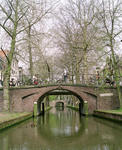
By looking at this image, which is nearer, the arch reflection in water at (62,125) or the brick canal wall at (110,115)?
the arch reflection in water at (62,125)

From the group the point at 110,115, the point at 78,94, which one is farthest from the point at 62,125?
the point at 78,94

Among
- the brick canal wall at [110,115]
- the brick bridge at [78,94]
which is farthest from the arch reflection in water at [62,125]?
the brick bridge at [78,94]

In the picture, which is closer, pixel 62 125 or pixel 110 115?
pixel 62 125

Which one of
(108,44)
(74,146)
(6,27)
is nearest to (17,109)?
(6,27)

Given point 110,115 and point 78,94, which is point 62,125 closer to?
point 110,115

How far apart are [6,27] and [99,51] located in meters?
7.73

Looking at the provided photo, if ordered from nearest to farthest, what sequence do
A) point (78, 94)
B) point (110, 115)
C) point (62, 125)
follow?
point (62, 125) → point (110, 115) → point (78, 94)

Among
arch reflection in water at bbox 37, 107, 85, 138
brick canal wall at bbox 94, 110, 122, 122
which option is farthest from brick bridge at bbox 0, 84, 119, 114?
arch reflection in water at bbox 37, 107, 85, 138

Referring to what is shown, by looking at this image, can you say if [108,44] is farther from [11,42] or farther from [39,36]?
[11,42]

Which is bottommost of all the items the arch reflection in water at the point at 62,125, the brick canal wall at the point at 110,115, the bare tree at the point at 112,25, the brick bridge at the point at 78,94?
the arch reflection in water at the point at 62,125

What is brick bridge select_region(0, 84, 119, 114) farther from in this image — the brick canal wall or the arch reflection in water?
the arch reflection in water

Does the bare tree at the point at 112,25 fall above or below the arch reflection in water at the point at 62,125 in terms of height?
above

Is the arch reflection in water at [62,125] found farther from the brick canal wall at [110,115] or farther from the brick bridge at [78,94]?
the brick bridge at [78,94]

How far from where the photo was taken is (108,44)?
589 inches
